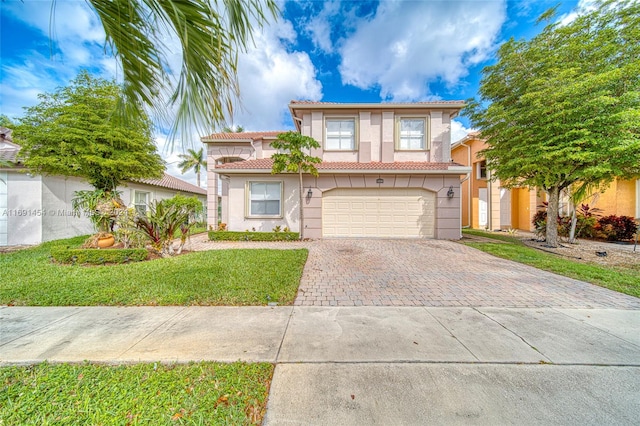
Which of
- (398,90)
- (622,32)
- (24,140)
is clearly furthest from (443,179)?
(24,140)

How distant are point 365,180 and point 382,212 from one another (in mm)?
1679

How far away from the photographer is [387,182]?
10.4 metres

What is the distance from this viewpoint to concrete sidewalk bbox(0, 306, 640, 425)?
1.84m

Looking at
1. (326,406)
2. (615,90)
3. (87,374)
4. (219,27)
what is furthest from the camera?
(615,90)

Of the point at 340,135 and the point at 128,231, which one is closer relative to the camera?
the point at 128,231

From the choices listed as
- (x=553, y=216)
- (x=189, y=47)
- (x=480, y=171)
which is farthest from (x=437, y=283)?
(x=480, y=171)

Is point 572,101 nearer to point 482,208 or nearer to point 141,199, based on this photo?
point 482,208

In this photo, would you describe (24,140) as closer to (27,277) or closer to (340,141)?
(27,277)

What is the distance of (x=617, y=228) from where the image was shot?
1026 centimetres

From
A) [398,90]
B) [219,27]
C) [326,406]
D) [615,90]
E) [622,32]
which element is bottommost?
[326,406]

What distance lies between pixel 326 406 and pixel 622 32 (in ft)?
42.1

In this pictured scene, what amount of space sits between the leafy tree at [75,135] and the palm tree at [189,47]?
7152 mm

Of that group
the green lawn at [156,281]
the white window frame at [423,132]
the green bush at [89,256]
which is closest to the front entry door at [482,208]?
the white window frame at [423,132]

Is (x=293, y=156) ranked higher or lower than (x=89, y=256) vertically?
higher
